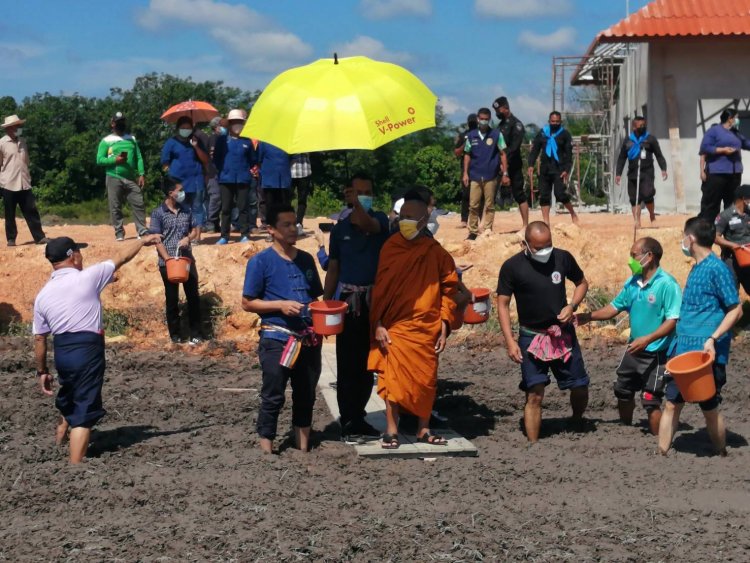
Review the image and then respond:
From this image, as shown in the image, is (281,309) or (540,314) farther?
(540,314)

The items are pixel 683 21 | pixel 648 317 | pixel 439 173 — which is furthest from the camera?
pixel 439 173

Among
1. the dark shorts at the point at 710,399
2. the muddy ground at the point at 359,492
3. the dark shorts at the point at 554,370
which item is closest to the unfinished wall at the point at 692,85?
the muddy ground at the point at 359,492

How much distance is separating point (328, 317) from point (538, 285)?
1760 mm

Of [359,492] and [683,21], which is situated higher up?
[683,21]

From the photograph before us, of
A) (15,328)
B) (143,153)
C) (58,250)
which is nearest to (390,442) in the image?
(58,250)

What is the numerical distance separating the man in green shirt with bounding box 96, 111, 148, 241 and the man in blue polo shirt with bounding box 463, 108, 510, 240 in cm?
455

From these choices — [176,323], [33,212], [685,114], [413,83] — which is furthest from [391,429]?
[685,114]

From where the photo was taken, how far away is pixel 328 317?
24.7 feet

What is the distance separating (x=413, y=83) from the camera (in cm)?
838

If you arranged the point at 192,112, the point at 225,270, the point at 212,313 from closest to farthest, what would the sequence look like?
the point at 212,313 → the point at 225,270 → the point at 192,112

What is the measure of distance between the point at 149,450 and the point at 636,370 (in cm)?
381

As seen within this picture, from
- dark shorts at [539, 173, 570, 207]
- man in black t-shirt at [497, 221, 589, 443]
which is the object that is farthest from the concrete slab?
dark shorts at [539, 173, 570, 207]

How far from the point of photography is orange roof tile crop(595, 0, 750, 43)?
19.5 metres

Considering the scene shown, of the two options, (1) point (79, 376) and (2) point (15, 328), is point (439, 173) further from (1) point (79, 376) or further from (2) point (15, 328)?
(1) point (79, 376)
